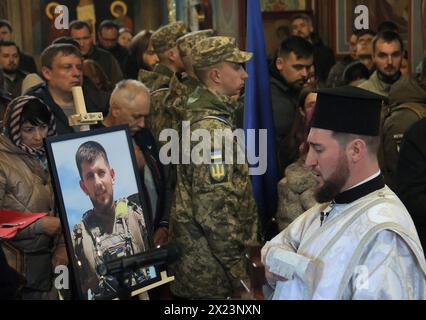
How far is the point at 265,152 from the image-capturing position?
5836 mm

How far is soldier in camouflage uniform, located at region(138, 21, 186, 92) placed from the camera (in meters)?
6.58

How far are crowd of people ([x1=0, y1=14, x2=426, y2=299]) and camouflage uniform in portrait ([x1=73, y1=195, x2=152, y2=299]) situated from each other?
1.2 inches

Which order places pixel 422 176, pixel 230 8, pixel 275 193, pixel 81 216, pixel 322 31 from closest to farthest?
pixel 81 216, pixel 422 176, pixel 275 193, pixel 230 8, pixel 322 31

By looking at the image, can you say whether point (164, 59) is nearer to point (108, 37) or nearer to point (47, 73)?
point (47, 73)

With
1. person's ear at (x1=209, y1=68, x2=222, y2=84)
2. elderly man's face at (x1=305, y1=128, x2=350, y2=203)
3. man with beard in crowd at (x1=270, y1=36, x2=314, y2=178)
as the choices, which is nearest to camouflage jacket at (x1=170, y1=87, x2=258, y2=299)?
person's ear at (x1=209, y1=68, x2=222, y2=84)

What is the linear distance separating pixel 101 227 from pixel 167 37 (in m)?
2.91

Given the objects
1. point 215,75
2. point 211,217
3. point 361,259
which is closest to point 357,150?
point 361,259

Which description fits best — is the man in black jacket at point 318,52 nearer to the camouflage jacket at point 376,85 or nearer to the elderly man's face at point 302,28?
the elderly man's face at point 302,28

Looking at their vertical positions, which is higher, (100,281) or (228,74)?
(228,74)

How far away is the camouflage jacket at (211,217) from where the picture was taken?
475 cm

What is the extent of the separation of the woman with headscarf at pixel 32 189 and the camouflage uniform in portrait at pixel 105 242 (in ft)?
2.07

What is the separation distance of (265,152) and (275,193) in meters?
0.26
